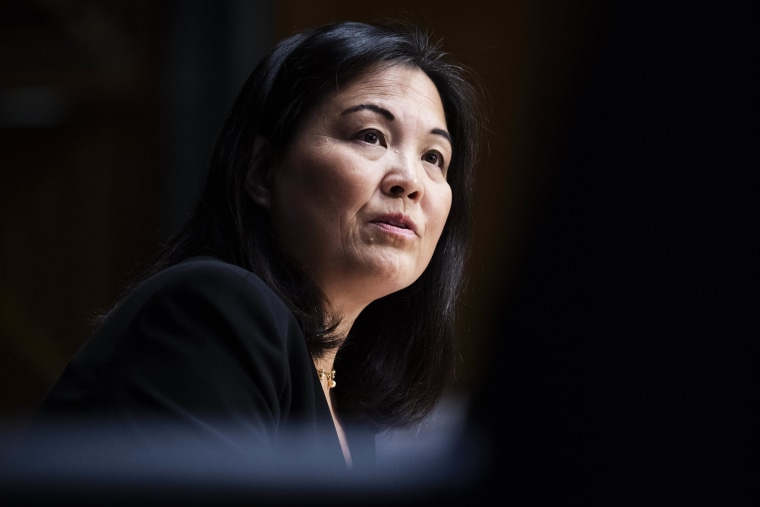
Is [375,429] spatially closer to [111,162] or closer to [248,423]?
[248,423]

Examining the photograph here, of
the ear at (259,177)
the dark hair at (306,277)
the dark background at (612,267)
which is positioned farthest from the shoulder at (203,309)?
the dark background at (612,267)

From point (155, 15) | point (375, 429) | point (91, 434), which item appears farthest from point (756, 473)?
point (155, 15)

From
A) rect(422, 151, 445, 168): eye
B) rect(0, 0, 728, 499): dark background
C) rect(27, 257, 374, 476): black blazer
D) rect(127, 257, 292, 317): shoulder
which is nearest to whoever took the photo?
rect(0, 0, 728, 499): dark background

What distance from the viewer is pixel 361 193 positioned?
1211 mm

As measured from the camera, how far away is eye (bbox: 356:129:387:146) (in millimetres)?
1253

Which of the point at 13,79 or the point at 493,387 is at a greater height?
the point at 13,79

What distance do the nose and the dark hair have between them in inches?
4.9

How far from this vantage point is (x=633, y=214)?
10.3 inches

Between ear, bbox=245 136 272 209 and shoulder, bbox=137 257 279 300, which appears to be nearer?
shoulder, bbox=137 257 279 300

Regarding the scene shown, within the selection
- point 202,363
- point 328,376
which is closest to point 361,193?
point 328,376

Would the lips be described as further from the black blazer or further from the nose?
the black blazer

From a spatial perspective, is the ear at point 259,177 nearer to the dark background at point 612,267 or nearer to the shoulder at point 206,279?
the shoulder at point 206,279

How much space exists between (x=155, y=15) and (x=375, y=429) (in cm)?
175

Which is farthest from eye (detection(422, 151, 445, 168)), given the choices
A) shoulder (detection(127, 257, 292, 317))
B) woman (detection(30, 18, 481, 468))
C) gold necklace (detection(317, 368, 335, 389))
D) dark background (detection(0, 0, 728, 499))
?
dark background (detection(0, 0, 728, 499))
